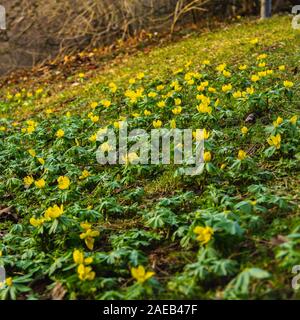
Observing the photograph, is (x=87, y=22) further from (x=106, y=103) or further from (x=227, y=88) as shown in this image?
(x=227, y=88)

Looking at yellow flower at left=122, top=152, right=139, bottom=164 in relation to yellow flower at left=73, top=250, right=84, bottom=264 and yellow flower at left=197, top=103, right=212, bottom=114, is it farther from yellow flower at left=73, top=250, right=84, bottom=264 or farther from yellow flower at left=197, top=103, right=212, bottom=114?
yellow flower at left=73, top=250, right=84, bottom=264

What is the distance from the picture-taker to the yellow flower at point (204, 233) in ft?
7.49

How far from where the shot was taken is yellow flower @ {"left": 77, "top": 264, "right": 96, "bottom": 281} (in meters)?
2.30

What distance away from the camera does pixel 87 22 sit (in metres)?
9.47

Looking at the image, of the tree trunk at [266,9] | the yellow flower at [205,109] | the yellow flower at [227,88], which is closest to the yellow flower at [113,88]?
the yellow flower at [227,88]

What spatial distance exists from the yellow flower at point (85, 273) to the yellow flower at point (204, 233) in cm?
55

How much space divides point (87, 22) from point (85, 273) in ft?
26.1

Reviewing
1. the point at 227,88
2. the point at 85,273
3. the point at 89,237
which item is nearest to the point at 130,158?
the point at 89,237

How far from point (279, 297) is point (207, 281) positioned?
1.11 feet

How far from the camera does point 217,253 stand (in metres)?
2.29

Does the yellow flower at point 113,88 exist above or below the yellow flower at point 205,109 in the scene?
above

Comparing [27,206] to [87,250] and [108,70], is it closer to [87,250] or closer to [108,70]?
[87,250]

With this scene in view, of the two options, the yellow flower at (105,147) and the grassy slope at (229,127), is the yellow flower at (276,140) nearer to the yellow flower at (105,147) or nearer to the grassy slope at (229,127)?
the grassy slope at (229,127)
